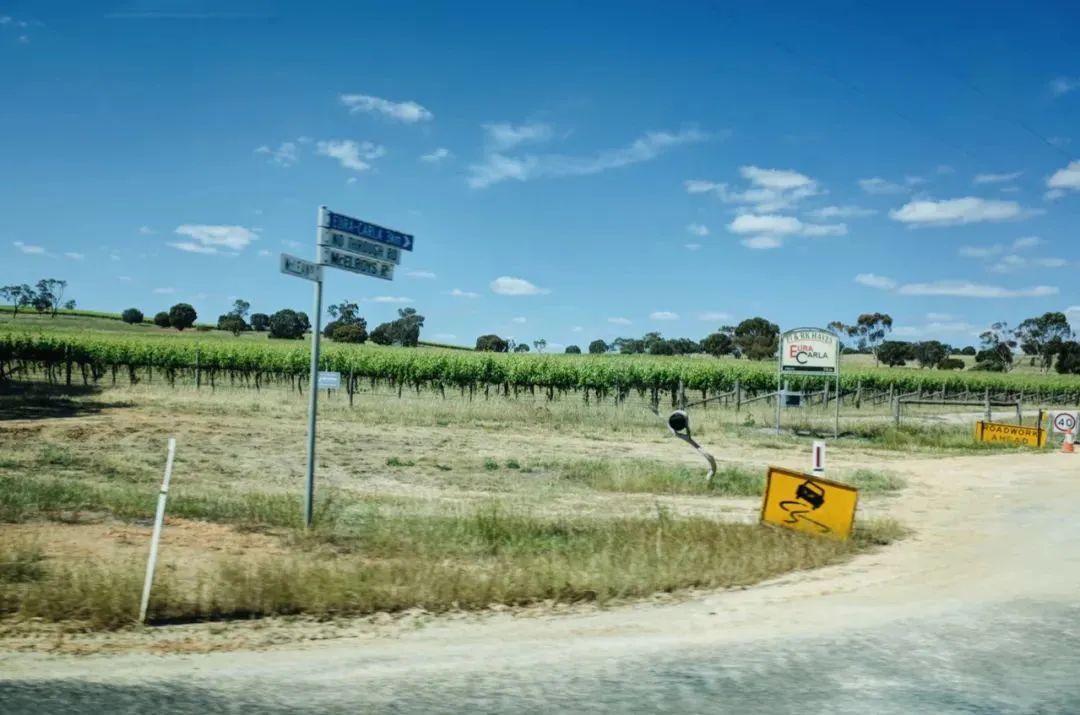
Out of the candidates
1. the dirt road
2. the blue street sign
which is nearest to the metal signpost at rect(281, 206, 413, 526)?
the blue street sign

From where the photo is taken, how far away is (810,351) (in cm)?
3089

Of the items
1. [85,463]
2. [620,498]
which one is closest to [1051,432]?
[620,498]

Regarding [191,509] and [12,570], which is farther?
[191,509]

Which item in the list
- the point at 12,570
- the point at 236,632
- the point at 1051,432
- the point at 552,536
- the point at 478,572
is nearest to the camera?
the point at 236,632

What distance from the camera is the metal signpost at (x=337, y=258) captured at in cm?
1068

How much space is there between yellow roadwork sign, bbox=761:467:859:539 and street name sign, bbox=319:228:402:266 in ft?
19.5

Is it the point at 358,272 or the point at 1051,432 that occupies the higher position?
the point at 358,272

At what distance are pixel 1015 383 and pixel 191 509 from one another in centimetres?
8555

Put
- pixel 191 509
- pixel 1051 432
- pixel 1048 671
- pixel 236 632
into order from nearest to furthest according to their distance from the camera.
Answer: pixel 1048 671, pixel 236 632, pixel 191 509, pixel 1051 432

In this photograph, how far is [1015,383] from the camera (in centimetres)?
8125

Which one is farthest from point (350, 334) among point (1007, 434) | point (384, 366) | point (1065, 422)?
point (1065, 422)

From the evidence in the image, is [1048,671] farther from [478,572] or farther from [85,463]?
[85,463]

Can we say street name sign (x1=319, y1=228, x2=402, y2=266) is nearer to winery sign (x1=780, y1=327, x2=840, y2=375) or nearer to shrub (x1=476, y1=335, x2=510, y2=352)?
winery sign (x1=780, y1=327, x2=840, y2=375)

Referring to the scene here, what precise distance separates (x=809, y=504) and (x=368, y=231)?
6933mm
